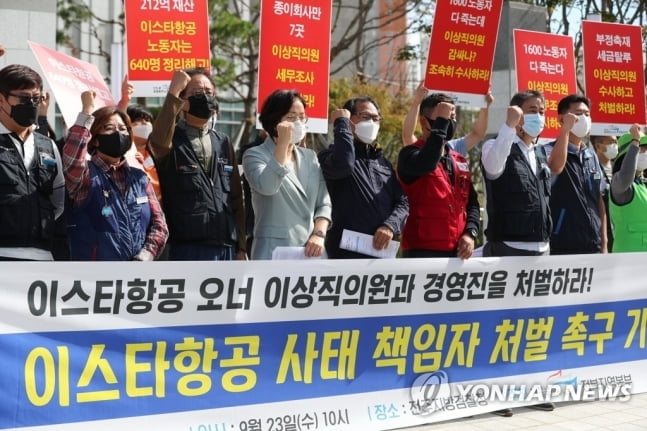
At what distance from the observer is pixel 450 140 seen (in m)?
5.68

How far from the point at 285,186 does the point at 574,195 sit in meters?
2.14

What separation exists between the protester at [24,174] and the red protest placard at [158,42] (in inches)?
73.8

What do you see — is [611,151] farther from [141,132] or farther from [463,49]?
[141,132]

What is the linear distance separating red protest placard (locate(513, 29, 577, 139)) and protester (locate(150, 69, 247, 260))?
3525 millimetres

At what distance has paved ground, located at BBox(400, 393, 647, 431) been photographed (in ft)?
15.9

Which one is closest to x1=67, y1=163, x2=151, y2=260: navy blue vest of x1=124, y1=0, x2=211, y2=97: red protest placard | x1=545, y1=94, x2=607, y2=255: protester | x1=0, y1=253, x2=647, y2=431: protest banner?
x1=0, y1=253, x2=647, y2=431: protest banner

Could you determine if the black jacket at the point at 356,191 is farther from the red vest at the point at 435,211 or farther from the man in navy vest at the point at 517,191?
the man in navy vest at the point at 517,191

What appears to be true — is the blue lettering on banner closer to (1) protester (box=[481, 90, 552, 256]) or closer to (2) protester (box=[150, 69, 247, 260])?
(1) protester (box=[481, 90, 552, 256])

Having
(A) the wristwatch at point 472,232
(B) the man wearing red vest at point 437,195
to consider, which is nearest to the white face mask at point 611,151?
(B) the man wearing red vest at point 437,195

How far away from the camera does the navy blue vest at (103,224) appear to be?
14.2 ft

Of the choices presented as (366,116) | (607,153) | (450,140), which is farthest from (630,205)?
(366,116)

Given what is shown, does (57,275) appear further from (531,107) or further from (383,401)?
(531,107)

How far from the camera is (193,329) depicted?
417 centimetres

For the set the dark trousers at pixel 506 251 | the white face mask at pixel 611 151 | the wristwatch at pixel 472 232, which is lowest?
the dark trousers at pixel 506 251
